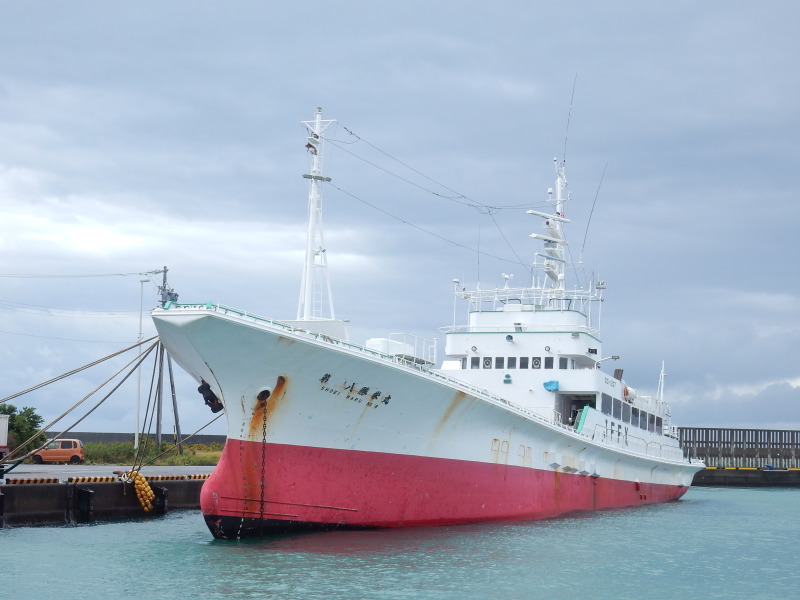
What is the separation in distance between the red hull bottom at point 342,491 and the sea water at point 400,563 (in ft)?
1.30

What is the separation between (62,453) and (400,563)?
25351mm

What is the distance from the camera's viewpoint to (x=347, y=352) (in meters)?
20.2

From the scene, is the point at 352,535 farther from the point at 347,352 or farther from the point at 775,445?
the point at 775,445

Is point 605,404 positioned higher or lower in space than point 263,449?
higher

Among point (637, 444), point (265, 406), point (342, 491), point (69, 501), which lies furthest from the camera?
point (637, 444)

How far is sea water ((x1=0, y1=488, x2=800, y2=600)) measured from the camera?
16.0 m

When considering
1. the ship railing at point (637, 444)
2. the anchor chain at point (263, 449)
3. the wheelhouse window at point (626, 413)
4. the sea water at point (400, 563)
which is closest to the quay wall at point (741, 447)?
the ship railing at point (637, 444)

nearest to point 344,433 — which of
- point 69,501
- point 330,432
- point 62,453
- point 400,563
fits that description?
point 330,432

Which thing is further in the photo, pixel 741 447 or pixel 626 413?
pixel 741 447

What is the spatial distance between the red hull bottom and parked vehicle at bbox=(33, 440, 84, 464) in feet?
68.8

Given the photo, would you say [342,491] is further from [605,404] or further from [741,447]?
[741,447]

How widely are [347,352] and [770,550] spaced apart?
40.8 feet

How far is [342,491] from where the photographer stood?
21078mm

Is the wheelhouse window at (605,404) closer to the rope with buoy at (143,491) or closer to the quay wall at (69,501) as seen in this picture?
the quay wall at (69,501)
